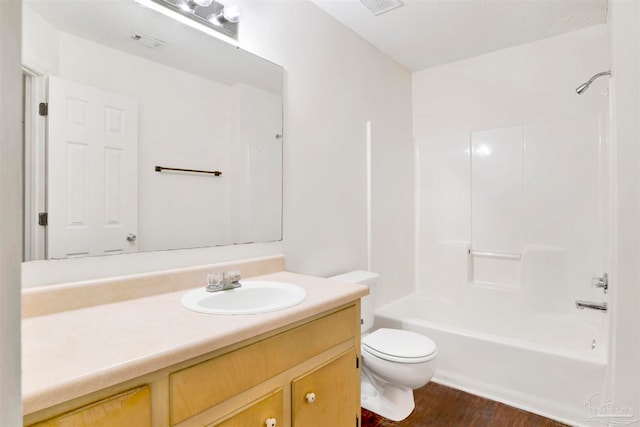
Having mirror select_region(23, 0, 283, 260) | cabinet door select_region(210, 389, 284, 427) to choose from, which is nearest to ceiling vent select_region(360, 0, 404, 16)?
mirror select_region(23, 0, 283, 260)

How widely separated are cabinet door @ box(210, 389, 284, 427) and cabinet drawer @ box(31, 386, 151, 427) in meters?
0.20

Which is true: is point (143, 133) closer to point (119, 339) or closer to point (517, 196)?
point (119, 339)

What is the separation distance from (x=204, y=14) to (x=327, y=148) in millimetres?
980

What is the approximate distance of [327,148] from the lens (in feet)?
7.09

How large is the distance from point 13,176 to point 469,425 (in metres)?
2.29

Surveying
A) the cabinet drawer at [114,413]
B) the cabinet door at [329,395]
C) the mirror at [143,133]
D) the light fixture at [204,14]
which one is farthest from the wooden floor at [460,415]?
the light fixture at [204,14]

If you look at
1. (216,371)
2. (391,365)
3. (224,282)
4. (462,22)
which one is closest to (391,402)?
(391,365)

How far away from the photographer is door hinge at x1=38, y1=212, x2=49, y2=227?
106 cm

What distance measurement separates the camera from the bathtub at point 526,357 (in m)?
1.90

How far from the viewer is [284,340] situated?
105 cm

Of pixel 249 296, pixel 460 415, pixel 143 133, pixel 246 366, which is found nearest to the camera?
pixel 246 366

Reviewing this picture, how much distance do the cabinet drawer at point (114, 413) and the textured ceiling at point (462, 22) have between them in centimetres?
217

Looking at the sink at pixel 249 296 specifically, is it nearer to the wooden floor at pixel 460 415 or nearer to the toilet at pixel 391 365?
the toilet at pixel 391 365

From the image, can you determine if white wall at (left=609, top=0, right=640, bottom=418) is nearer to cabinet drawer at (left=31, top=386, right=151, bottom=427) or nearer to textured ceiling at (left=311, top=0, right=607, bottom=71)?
textured ceiling at (left=311, top=0, right=607, bottom=71)
